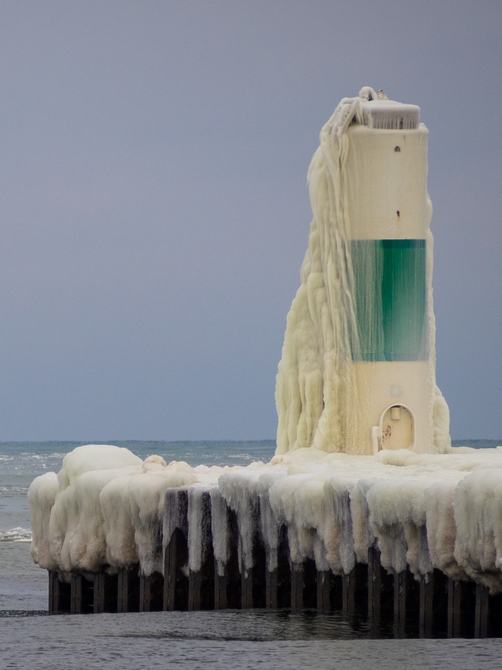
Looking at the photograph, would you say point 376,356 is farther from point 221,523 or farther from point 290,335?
point 221,523

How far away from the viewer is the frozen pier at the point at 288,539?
53.8 ft

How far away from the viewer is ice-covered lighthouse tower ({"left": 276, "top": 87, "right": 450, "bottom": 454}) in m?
28.2

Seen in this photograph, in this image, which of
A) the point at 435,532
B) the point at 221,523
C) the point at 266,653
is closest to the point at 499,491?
the point at 435,532

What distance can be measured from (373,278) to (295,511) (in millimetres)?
9946

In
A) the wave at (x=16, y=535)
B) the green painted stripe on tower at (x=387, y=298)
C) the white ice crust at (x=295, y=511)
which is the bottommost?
the wave at (x=16, y=535)

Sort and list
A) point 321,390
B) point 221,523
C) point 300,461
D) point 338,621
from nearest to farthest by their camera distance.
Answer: point 338,621 → point 221,523 → point 300,461 → point 321,390

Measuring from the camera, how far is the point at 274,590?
20.1m

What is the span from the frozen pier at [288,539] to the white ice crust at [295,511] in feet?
0.07

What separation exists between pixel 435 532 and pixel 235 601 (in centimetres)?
519

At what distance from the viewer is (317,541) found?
1925 centimetres

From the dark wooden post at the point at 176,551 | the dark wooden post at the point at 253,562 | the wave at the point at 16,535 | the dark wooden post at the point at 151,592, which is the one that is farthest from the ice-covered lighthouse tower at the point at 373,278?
the wave at the point at 16,535

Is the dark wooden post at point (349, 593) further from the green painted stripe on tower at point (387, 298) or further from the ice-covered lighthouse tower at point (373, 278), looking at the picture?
the green painted stripe on tower at point (387, 298)

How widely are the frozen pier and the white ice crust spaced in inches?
0.8

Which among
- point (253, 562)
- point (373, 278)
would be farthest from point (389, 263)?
point (253, 562)
